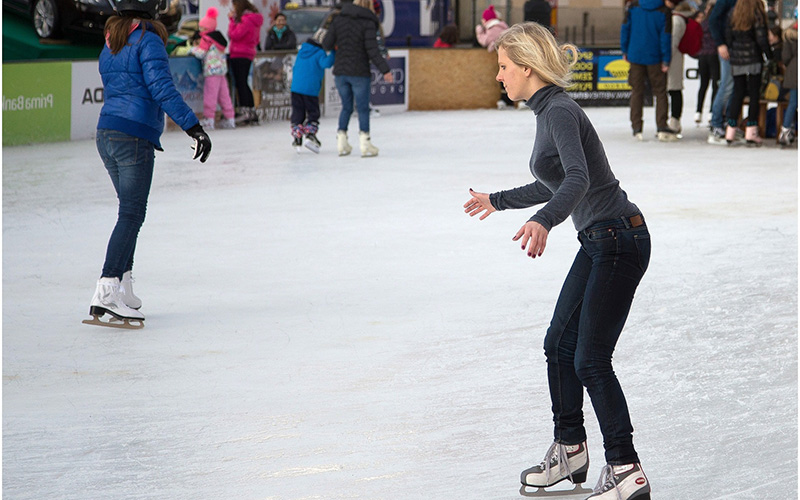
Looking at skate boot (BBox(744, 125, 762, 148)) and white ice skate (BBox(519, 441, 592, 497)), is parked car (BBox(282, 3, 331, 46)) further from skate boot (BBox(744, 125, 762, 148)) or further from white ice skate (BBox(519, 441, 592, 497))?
white ice skate (BBox(519, 441, 592, 497))

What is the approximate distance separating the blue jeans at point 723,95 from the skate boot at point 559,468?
909 centimetres

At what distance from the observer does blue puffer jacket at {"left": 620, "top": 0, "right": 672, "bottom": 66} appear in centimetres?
1147

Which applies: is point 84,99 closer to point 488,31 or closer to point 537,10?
point 488,31

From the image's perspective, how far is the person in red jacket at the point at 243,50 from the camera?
44.3ft

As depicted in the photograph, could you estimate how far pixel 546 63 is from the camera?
2678 mm

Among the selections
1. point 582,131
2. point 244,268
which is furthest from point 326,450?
point 244,268

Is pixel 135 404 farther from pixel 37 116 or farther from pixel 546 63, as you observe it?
pixel 37 116

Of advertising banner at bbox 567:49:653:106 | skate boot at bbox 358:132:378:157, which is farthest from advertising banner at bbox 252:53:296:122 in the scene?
advertising banner at bbox 567:49:653:106

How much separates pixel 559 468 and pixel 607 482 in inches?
7.0

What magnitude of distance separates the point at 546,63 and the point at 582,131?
193mm

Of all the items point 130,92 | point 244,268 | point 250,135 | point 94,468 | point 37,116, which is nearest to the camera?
point 94,468

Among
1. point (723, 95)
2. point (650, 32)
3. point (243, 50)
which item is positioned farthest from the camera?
point (243, 50)

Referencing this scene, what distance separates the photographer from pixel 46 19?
12703mm

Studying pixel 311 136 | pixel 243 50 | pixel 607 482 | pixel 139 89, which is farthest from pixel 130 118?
pixel 243 50
